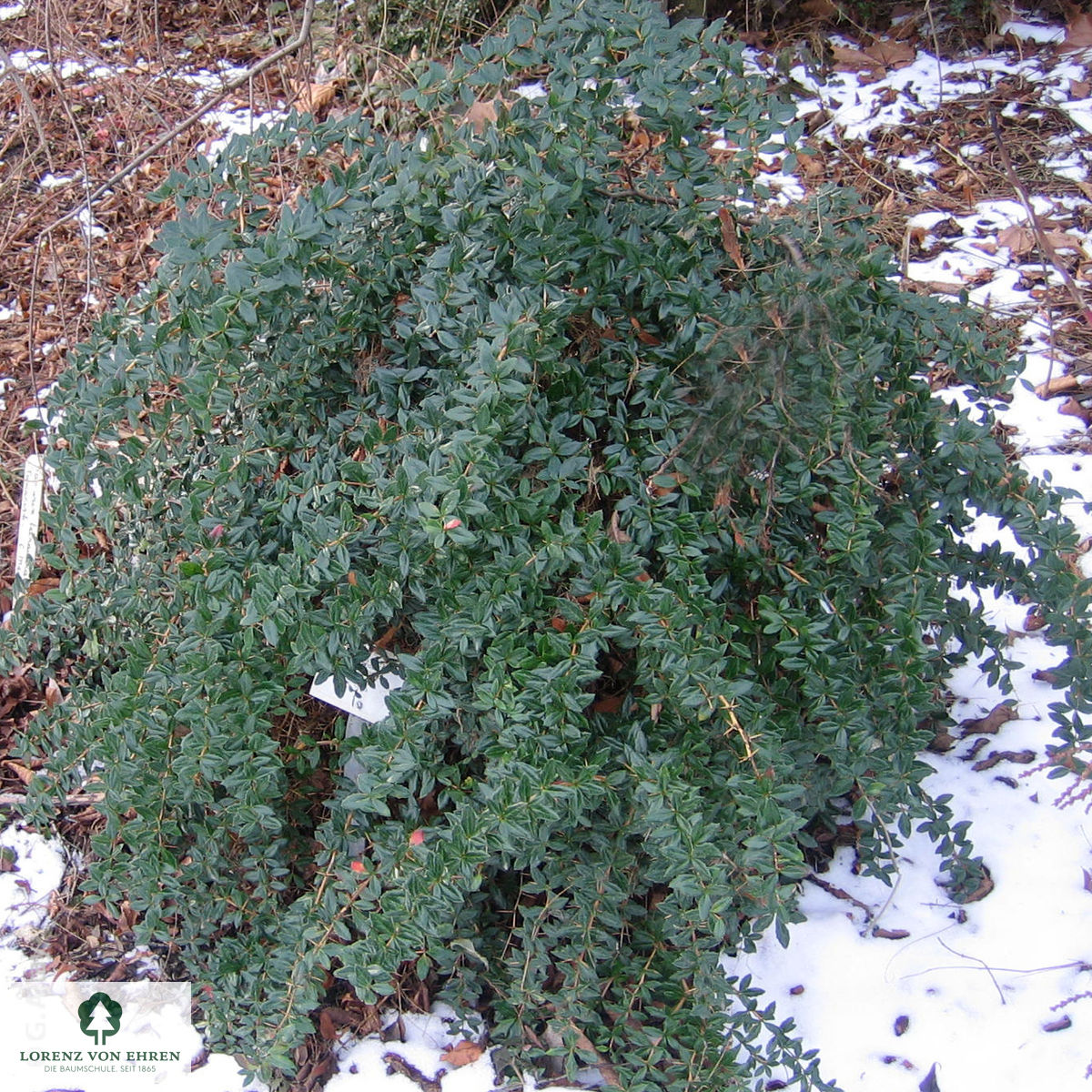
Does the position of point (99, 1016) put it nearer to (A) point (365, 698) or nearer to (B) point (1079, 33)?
(A) point (365, 698)

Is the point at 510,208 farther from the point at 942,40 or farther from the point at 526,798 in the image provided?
the point at 942,40

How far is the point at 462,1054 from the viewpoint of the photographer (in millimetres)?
1966

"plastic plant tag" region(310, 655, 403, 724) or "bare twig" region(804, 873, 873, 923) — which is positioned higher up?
"plastic plant tag" region(310, 655, 403, 724)

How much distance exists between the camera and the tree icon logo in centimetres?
208

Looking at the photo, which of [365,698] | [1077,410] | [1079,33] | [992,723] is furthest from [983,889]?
[1079,33]

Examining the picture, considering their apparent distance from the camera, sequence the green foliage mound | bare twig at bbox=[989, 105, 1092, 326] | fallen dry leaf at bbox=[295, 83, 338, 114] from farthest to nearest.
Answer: fallen dry leaf at bbox=[295, 83, 338, 114] → bare twig at bbox=[989, 105, 1092, 326] → the green foliage mound

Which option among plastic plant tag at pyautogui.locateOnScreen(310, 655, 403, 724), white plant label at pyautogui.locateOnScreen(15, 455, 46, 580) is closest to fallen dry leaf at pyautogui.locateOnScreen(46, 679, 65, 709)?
white plant label at pyautogui.locateOnScreen(15, 455, 46, 580)

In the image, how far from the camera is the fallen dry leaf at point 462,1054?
1962 millimetres

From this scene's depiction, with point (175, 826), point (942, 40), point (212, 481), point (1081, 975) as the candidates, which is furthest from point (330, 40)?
point (1081, 975)

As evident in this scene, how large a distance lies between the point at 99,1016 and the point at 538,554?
1.41 m

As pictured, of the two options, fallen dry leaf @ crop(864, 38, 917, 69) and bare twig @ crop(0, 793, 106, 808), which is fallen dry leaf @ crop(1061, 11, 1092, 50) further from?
bare twig @ crop(0, 793, 106, 808)

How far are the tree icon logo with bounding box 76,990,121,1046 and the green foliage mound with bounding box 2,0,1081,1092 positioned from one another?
0.26 meters

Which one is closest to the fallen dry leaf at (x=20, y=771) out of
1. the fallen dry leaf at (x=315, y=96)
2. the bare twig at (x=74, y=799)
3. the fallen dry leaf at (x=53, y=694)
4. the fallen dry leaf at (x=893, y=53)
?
the bare twig at (x=74, y=799)

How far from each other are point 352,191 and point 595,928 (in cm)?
141
